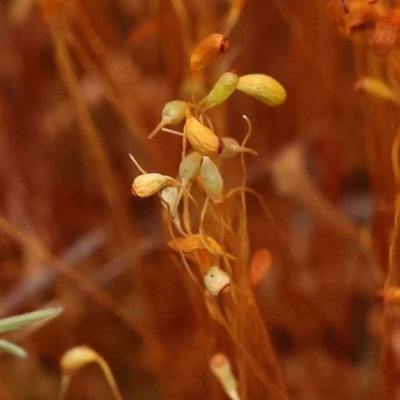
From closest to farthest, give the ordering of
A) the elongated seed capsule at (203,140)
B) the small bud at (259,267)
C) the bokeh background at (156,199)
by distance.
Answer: the elongated seed capsule at (203,140)
the small bud at (259,267)
the bokeh background at (156,199)

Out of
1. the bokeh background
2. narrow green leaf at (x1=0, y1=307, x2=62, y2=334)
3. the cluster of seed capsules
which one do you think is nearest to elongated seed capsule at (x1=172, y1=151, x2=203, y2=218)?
the cluster of seed capsules

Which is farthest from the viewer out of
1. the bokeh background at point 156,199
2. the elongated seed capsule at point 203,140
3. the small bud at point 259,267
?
the bokeh background at point 156,199

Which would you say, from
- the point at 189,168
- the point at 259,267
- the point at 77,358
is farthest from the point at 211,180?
the point at 77,358

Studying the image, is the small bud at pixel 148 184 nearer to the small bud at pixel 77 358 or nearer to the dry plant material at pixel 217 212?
the dry plant material at pixel 217 212

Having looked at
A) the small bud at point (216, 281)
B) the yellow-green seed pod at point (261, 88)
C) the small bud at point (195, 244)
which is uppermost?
the yellow-green seed pod at point (261, 88)

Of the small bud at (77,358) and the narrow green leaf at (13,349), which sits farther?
the small bud at (77,358)

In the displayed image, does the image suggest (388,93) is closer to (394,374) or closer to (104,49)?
(394,374)

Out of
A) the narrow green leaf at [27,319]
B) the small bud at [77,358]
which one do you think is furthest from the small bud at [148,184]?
the small bud at [77,358]

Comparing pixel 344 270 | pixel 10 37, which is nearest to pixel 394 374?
pixel 344 270
